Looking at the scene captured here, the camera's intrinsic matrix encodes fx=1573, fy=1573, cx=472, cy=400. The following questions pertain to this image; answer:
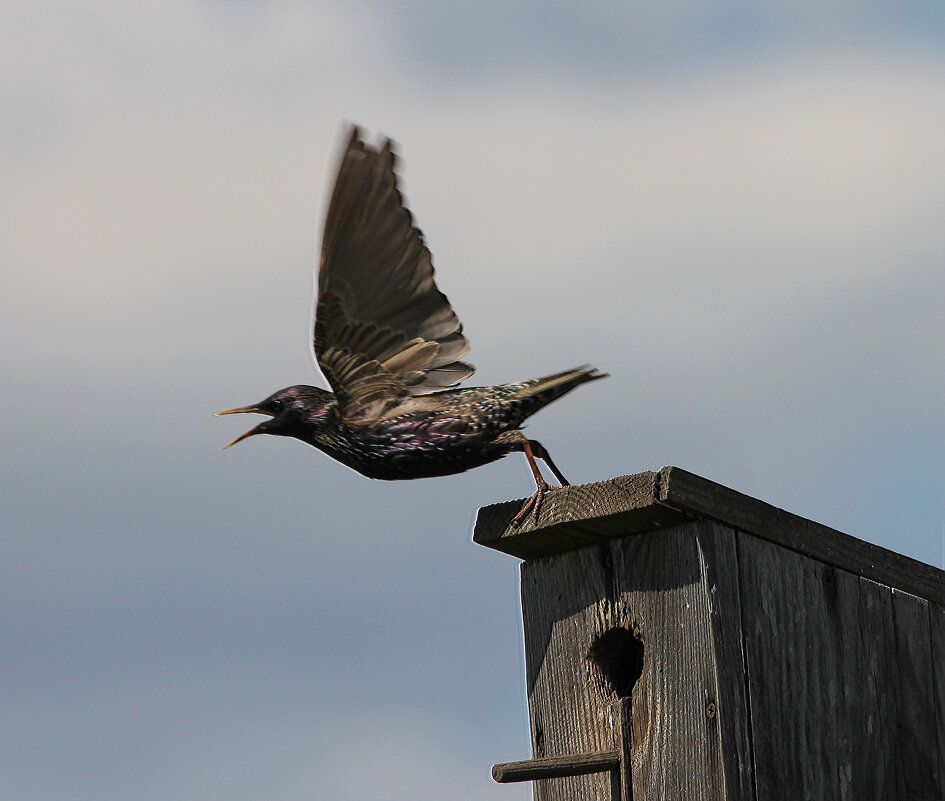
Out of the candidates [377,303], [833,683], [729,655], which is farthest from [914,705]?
[377,303]

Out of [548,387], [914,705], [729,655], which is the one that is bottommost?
[914,705]

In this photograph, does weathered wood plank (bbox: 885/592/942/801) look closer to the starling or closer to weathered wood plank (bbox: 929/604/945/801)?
weathered wood plank (bbox: 929/604/945/801)

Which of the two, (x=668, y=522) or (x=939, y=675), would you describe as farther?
(x=939, y=675)

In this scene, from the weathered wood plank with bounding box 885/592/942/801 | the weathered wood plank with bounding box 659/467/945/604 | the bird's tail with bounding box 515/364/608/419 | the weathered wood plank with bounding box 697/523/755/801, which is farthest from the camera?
the bird's tail with bounding box 515/364/608/419

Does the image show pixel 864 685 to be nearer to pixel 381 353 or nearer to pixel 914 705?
pixel 914 705

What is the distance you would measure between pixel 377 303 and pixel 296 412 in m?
0.41

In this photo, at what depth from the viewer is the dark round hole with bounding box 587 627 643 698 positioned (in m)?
3.85

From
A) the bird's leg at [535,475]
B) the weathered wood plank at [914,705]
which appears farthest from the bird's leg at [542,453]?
the weathered wood plank at [914,705]

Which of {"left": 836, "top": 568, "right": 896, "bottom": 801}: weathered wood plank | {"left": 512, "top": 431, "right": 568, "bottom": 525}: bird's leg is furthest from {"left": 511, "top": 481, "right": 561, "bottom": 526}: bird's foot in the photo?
{"left": 836, "top": 568, "right": 896, "bottom": 801}: weathered wood plank

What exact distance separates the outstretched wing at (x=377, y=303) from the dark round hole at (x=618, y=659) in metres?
1.07

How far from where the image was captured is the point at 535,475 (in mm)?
4000

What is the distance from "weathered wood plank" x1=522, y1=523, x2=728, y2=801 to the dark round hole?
10 mm

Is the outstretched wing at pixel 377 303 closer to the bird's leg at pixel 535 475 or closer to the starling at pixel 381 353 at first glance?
the starling at pixel 381 353

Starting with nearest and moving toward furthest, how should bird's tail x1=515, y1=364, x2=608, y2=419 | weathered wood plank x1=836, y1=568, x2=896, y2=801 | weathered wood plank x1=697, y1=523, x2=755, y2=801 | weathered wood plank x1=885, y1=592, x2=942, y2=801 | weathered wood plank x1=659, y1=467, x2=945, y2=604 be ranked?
1. weathered wood plank x1=697, y1=523, x2=755, y2=801
2. weathered wood plank x1=659, y1=467, x2=945, y2=604
3. weathered wood plank x1=836, y1=568, x2=896, y2=801
4. weathered wood plank x1=885, y1=592, x2=942, y2=801
5. bird's tail x1=515, y1=364, x2=608, y2=419
